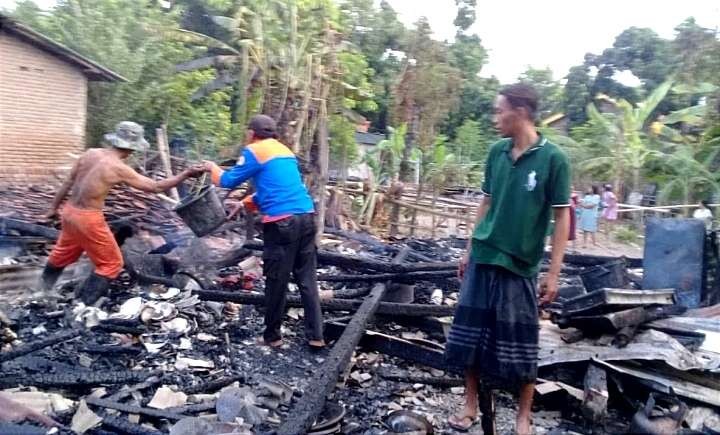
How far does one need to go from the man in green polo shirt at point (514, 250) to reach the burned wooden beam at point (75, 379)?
7.13 feet

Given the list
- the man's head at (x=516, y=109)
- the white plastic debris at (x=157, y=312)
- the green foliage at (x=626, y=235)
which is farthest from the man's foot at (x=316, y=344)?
the green foliage at (x=626, y=235)

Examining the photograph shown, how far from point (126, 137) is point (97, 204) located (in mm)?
636

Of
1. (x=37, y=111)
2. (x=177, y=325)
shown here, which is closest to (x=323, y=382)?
(x=177, y=325)

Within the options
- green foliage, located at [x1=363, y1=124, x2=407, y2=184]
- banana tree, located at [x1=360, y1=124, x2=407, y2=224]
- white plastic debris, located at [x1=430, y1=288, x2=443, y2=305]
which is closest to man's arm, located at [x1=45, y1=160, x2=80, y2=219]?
white plastic debris, located at [x1=430, y1=288, x2=443, y2=305]

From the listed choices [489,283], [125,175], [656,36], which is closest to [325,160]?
[125,175]

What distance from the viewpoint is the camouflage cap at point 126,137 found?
19.0 feet

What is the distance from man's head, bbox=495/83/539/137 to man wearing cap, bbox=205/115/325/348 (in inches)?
82.3

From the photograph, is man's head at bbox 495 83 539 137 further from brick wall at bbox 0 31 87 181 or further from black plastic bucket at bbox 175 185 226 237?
brick wall at bbox 0 31 87 181

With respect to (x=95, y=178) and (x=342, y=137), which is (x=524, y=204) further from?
(x=342, y=137)

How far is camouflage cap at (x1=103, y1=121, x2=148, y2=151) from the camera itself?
5805 mm

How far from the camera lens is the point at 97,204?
18.8ft

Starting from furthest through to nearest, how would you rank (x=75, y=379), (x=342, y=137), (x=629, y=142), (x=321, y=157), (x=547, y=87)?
1. (x=547, y=87)
2. (x=629, y=142)
3. (x=342, y=137)
4. (x=321, y=157)
5. (x=75, y=379)

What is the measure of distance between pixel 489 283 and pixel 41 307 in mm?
4233

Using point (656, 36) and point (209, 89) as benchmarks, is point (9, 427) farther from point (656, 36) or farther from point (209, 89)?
point (656, 36)
